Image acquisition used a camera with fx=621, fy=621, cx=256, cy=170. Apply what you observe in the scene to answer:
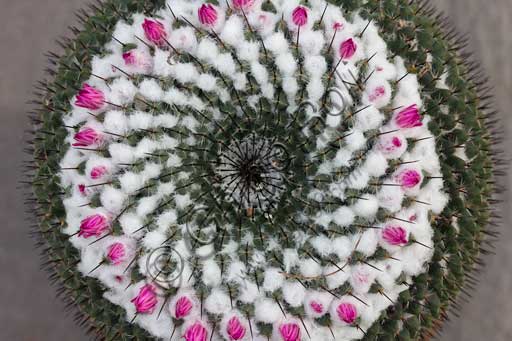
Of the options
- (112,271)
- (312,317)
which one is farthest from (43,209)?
(312,317)

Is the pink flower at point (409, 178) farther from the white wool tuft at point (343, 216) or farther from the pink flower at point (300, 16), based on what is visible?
the pink flower at point (300, 16)

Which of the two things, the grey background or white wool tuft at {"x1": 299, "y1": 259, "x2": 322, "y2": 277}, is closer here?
white wool tuft at {"x1": 299, "y1": 259, "x2": 322, "y2": 277}

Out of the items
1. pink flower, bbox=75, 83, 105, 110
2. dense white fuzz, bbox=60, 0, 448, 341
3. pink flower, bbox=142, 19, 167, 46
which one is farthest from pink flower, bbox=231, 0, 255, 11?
pink flower, bbox=75, 83, 105, 110

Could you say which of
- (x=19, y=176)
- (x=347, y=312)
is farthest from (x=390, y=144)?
(x=19, y=176)

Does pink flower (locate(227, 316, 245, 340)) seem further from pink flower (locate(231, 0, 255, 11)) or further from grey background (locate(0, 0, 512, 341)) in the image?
grey background (locate(0, 0, 512, 341))

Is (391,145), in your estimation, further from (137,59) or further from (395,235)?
(137,59)

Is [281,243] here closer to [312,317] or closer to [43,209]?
[312,317]
